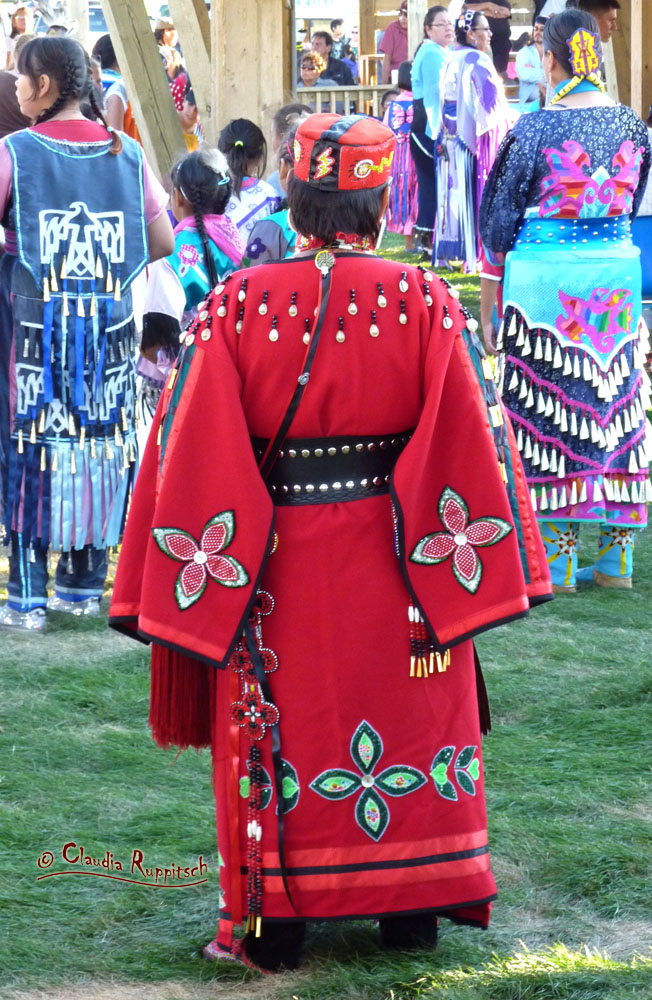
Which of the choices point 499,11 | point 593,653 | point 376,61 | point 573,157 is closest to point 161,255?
point 573,157

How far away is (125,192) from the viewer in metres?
4.26

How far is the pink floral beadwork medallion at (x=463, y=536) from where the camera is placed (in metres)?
2.46

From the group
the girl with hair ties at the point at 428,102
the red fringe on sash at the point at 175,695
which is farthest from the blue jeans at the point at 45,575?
the girl with hair ties at the point at 428,102

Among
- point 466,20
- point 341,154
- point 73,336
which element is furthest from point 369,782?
point 466,20

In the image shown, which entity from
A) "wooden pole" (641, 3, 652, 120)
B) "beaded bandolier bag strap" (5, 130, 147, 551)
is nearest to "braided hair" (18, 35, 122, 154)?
"beaded bandolier bag strap" (5, 130, 147, 551)

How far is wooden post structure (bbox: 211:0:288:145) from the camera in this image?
6414 millimetres

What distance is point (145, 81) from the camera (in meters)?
6.35

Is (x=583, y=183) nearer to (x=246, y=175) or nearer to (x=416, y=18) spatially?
(x=246, y=175)

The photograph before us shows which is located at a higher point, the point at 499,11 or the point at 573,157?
the point at 499,11

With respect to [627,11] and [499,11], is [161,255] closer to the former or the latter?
[627,11]

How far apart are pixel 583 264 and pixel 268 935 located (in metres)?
2.78

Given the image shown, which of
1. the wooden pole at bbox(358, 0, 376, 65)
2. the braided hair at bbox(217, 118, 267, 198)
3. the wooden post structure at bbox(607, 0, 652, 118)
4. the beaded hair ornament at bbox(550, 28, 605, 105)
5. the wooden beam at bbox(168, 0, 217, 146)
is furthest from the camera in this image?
the wooden pole at bbox(358, 0, 376, 65)

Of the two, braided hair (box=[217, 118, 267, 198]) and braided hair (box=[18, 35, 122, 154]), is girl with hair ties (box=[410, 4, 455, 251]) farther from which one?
braided hair (box=[18, 35, 122, 154])

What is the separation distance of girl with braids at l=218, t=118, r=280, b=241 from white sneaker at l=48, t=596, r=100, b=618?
1.46 metres
